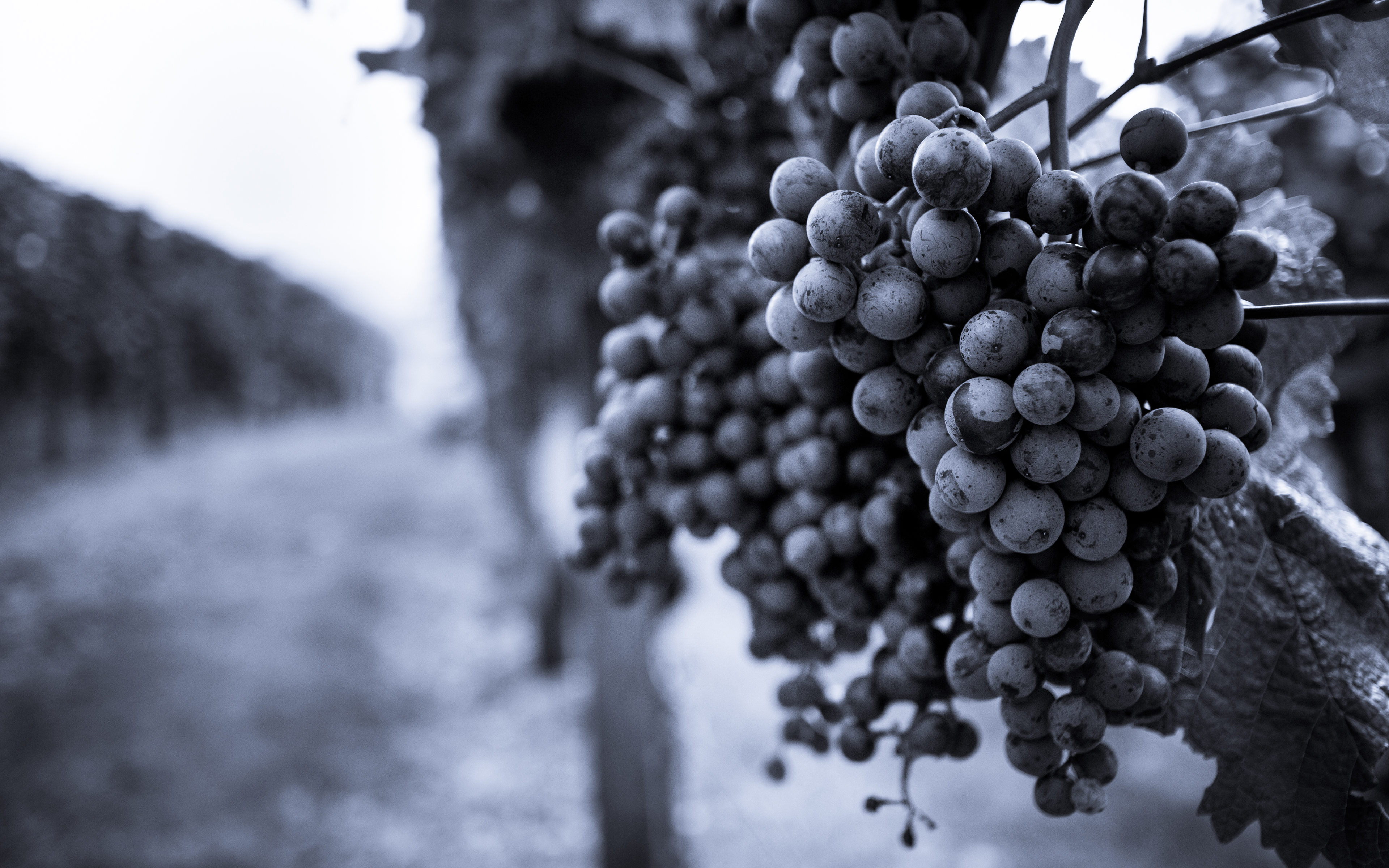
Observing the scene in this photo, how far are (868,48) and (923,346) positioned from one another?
264 mm

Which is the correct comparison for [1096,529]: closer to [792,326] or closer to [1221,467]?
[1221,467]

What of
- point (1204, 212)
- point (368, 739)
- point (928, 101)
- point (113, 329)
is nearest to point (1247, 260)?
point (1204, 212)

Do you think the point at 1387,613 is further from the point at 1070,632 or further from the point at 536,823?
the point at 536,823

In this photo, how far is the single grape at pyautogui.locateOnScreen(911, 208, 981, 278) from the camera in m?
0.50

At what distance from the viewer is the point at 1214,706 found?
659mm

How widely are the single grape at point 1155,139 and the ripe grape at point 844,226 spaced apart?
0.61ft

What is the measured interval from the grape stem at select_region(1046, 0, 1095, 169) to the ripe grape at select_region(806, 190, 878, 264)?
16 cm

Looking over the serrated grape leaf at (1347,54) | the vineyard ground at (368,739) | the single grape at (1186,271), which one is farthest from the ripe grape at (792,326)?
the vineyard ground at (368,739)

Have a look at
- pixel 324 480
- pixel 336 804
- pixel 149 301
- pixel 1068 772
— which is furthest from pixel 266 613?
pixel 1068 772

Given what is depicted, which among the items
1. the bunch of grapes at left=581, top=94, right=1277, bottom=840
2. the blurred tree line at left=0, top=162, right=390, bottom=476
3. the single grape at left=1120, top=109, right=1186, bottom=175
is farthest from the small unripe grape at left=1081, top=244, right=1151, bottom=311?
the blurred tree line at left=0, top=162, right=390, bottom=476

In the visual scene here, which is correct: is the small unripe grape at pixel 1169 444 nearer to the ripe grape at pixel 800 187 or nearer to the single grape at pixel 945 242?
the single grape at pixel 945 242

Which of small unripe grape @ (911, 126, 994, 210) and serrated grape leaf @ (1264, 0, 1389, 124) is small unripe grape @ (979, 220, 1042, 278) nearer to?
small unripe grape @ (911, 126, 994, 210)

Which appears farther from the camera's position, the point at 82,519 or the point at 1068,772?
the point at 82,519

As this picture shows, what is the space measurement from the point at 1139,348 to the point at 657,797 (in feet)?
7.95
